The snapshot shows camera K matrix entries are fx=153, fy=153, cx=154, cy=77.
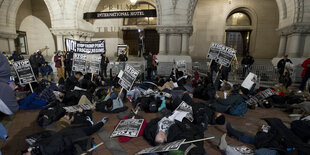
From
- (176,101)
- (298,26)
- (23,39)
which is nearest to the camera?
(176,101)

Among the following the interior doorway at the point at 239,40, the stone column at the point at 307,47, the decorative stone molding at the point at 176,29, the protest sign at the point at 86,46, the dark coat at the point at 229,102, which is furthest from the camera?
the interior doorway at the point at 239,40

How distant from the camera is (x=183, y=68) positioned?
10828 millimetres

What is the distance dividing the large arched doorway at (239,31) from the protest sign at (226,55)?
395 inches

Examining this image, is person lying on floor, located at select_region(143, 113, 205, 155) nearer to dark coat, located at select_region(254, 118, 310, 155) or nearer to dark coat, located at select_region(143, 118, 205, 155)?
dark coat, located at select_region(143, 118, 205, 155)

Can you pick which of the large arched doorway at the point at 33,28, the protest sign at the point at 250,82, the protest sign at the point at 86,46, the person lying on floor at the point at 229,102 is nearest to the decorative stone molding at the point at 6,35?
the large arched doorway at the point at 33,28

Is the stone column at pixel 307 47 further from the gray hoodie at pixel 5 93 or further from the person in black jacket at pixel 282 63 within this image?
the gray hoodie at pixel 5 93

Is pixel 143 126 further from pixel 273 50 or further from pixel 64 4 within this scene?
pixel 273 50

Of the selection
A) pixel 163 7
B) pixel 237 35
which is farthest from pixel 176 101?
pixel 237 35

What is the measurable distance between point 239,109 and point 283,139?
2.30 metres

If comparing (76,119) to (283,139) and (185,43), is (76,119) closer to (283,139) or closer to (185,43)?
(283,139)

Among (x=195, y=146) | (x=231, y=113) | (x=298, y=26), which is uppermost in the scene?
(x=298, y=26)

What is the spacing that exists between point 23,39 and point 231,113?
72.6ft

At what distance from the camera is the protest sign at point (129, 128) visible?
3.77 metres

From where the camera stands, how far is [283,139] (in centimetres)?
323
